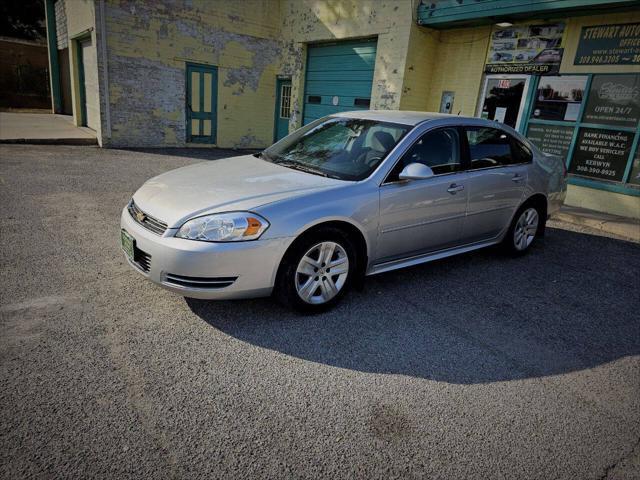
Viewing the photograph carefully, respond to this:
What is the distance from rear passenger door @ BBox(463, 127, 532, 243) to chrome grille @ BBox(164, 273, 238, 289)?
261 centimetres

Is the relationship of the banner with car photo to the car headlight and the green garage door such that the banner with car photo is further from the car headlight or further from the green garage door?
the car headlight

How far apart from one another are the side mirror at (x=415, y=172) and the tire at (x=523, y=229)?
2024 mm

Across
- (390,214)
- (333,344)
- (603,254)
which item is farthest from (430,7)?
(333,344)

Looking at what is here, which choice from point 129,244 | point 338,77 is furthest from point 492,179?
point 338,77

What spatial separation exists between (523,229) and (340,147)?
267cm

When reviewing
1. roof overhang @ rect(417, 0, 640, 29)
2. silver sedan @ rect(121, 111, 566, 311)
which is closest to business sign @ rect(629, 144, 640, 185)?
roof overhang @ rect(417, 0, 640, 29)

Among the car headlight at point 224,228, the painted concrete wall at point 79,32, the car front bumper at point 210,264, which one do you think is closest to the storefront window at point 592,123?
the car front bumper at point 210,264

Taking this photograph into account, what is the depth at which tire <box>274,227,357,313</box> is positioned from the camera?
3.30 m

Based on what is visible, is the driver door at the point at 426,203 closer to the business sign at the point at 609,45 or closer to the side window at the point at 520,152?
the side window at the point at 520,152

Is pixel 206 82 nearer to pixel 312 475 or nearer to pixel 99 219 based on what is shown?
pixel 99 219

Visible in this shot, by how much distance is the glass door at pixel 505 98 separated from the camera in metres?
9.30

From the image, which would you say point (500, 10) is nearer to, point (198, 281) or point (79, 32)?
point (198, 281)

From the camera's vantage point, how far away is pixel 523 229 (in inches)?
211

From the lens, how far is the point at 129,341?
118 inches
